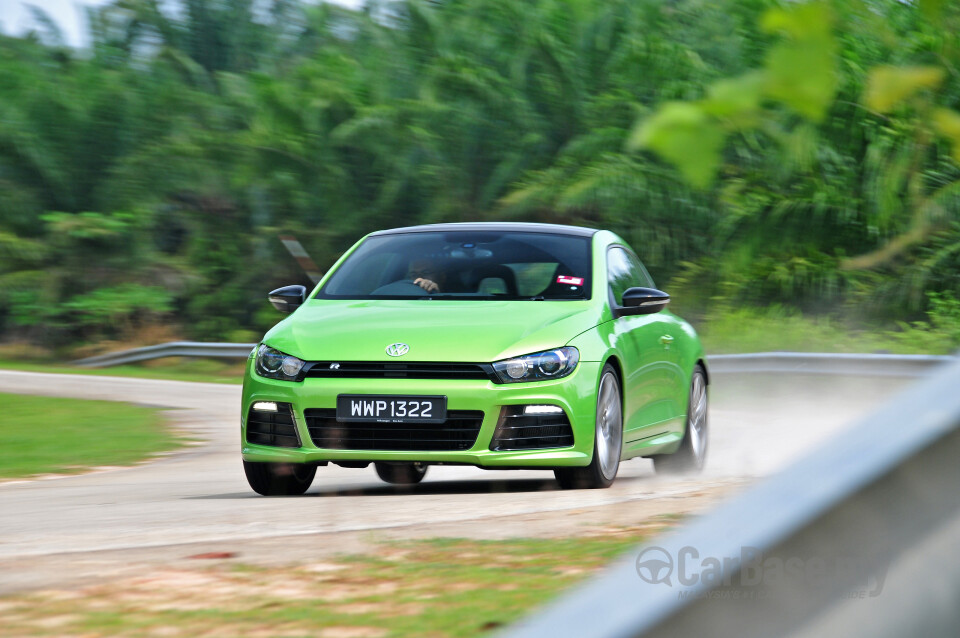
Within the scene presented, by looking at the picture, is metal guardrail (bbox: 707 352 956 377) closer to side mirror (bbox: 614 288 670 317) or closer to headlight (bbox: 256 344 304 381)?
side mirror (bbox: 614 288 670 317)

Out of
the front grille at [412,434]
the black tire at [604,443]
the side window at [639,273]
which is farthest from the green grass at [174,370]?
the front grille at [412,434]

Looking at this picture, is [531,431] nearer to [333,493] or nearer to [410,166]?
[333,493]

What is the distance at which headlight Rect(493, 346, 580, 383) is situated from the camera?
6816 mm

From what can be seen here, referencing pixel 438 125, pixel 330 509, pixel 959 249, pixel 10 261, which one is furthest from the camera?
pixel 10 261

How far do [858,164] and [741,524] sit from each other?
18327 mm

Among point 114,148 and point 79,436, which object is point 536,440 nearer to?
point 79,436

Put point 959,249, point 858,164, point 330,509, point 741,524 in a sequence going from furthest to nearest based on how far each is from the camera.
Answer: point 858,164 → point 959,249 → point 330,509 → point 741,524

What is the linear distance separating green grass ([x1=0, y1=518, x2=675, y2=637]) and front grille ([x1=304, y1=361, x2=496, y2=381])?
1.97m

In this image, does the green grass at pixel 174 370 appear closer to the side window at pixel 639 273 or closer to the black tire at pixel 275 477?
the side window at pixel 639 273

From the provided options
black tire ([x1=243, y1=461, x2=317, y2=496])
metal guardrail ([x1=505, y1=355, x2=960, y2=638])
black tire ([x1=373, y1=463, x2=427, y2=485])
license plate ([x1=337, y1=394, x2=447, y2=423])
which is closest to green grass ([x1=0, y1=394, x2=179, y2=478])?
black tire ([x1=373, y1=463, x2=427, y2=485])

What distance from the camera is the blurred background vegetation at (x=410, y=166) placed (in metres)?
18.4

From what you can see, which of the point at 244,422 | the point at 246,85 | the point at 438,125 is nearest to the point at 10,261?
the point at 246,85

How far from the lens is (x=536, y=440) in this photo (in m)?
6.84

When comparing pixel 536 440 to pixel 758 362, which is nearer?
pixel 536 440
